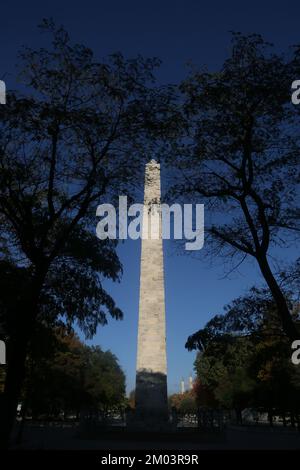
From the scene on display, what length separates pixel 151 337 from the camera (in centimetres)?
3212

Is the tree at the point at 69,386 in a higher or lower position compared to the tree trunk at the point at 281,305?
lower

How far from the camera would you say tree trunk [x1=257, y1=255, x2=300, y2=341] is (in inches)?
522

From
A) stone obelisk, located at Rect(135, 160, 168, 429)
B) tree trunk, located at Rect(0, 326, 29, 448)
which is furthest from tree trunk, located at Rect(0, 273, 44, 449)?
stone obelisk, located at Rect(135, 160, 168, 429)

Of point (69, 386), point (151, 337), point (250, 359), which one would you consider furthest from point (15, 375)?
point (69, 386)

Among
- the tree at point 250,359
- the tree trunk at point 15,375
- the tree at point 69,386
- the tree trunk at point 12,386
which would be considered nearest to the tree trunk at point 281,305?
A: the tree at point 250,359

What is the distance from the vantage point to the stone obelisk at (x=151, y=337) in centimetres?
3123

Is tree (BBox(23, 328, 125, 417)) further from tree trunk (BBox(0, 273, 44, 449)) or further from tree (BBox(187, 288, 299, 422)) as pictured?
tree trunk (BBox(0, 273, 44, 449))

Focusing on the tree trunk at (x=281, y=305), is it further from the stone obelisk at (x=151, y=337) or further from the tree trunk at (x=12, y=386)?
the stone obelisk at (x=151, y=337)

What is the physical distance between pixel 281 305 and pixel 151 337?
1958 cm

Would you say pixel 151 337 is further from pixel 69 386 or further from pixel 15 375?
pixel 15 375

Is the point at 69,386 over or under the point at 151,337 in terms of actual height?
under

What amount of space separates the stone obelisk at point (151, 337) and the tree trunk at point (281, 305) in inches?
647

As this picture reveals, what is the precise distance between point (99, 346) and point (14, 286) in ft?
219
